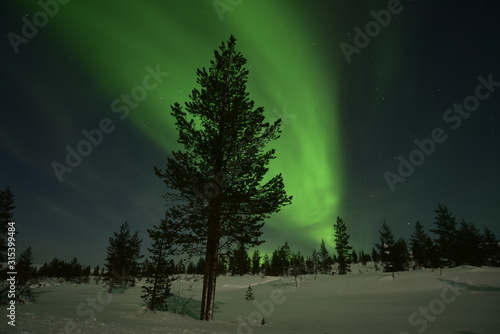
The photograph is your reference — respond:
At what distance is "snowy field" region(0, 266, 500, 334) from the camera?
5512 mm

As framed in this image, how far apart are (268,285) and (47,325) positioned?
51.3 metres

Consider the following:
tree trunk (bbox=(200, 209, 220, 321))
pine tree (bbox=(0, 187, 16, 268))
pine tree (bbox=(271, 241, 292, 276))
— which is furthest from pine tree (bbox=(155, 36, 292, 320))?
pine tree (bbox=(271, 241, 292, 276))

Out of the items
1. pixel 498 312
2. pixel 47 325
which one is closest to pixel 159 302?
pixel 47 325

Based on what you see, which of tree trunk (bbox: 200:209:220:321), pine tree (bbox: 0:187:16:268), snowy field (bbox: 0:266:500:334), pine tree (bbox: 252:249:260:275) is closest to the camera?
snowy field (bbox: 0:266:500:334)

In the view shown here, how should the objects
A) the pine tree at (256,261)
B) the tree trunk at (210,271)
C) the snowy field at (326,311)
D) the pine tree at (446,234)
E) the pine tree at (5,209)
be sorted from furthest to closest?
1. the pine tree at (256,261)
2. the pine tree at (446,234)
3. the pine tree at (5,209)
4. the tree trunk at (210,271)
5. the snowy field at (326,311)

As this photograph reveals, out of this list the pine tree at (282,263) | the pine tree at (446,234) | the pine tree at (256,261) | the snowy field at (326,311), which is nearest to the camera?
the snowy field at (326,311)

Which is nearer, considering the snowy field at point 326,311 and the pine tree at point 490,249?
the snowy field at point 326,311

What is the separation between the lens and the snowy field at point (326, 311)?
18.1ft

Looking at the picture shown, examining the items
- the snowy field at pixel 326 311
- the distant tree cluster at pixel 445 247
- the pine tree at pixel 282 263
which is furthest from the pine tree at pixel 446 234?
the pine tree at pixel 282 263

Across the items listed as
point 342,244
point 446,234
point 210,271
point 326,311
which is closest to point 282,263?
point 342,244

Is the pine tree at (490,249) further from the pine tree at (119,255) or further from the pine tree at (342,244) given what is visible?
the pine tree at (119,255)

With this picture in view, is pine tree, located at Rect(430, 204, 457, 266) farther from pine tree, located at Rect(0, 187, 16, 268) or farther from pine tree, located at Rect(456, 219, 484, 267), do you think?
pine tree, located at Rect(0, 187, 16, 268)

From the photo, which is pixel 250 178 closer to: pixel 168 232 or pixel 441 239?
pixel 168 232

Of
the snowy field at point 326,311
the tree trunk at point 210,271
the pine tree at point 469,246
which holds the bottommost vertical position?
the snowy field at point 326,311
